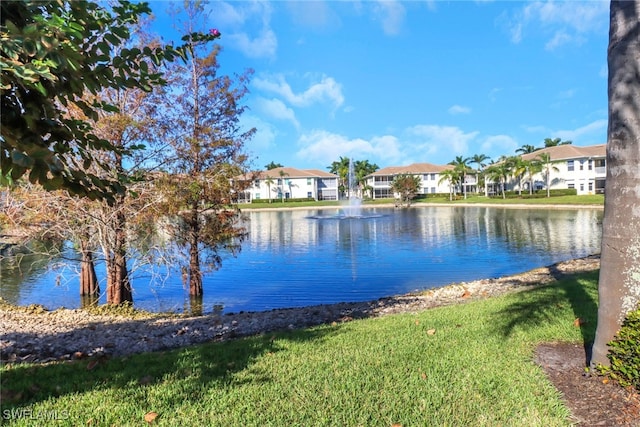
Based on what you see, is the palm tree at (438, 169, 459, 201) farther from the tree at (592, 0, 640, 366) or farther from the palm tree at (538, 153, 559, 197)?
the tree at (592, 0, 640, 366)

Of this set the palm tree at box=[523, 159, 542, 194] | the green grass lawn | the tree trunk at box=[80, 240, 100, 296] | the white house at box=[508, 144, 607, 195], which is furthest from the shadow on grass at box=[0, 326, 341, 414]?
the palm tree at box=[523, 159, 542, 194]

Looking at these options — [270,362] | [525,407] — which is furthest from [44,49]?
[525,407]

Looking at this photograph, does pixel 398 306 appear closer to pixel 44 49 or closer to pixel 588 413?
pixel 588 413

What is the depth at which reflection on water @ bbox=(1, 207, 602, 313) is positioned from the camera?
47.0 feet

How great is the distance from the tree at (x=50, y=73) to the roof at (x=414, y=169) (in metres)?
86.9

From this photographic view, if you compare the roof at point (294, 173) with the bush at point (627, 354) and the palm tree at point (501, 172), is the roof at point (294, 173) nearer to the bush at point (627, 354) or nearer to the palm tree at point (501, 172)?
the palm tree at point (501, 172)

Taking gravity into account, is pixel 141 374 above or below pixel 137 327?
above

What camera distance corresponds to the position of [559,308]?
7129 millimetres

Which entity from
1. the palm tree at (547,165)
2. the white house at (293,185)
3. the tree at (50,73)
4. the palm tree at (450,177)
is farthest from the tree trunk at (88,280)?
the white house at (293,185)

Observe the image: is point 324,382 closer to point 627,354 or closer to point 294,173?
point 627,354

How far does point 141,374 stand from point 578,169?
75307mm

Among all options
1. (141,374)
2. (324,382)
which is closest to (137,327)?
(141,374)

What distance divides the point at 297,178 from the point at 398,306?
8468cm

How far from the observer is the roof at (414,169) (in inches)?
3547
